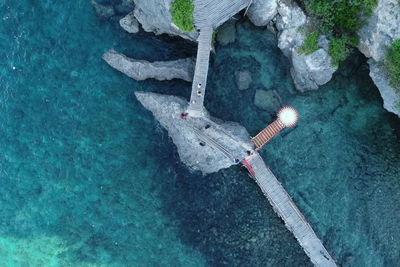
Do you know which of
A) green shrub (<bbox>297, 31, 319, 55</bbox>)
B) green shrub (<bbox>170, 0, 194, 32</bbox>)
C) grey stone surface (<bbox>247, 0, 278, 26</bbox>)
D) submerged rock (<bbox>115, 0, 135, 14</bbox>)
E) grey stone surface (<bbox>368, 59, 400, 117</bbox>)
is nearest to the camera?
green shrub (<bbox>170, 0, 194, 32</bbox>)

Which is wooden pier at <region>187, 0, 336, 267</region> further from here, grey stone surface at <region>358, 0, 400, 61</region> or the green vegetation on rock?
grey stone surface at <region>358, 0, 400, 61</region>

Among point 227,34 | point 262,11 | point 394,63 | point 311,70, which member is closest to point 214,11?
point 227,34

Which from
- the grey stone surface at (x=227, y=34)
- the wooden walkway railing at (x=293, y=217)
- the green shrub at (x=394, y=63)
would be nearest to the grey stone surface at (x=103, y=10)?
the grey stone surface at (x=227, y=34)

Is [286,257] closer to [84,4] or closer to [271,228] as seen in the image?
[271,228]

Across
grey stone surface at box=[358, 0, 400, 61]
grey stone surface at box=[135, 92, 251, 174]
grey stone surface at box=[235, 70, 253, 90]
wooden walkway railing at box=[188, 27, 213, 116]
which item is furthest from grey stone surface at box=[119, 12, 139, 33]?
grey stone surface at box=[358, 0, 400, 61]

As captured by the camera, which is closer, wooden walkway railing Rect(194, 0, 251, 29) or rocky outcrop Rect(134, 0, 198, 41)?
wooden walkway railing Rect(194, 0, 251, 29)

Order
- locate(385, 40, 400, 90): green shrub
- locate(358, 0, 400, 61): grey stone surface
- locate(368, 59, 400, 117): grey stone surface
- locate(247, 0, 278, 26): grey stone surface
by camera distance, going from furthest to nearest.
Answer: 1. locate(247, 0, 278, 26): grey stone surface
2. locate(368, 59, 400, 117): grey stone surface
3. locate(385, 40, 400, 90): green shrub
4. locate(358, 0, 400, 61): grey stone surface

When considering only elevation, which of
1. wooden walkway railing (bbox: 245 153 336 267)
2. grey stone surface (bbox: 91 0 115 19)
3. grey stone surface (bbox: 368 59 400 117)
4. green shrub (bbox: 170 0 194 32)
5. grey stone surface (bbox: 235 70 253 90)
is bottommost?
wooden walkway railing (bbox: 245 153 336 267)
